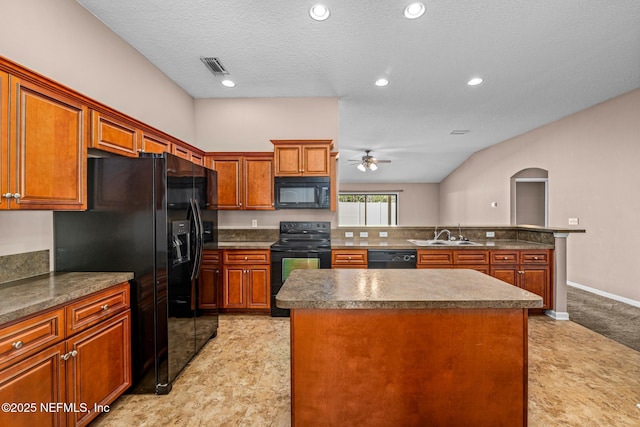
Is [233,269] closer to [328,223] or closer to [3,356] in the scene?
[328,223]

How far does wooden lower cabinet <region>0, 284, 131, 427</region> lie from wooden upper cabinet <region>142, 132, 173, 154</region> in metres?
1.27

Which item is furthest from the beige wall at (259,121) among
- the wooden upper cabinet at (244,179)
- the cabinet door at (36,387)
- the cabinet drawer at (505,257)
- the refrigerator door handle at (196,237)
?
the cabinet door at (36,387)

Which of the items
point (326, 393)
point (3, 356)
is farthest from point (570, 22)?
point (3, 356)

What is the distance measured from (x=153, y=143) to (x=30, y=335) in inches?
72.3

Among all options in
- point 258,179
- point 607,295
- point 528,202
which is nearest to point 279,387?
point 258,179

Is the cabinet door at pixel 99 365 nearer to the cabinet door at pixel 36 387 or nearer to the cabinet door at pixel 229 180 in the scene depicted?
the cabinet door at pixel 36 387

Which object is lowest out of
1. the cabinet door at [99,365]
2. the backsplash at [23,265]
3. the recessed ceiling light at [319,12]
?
the cabinet door at [99,365]

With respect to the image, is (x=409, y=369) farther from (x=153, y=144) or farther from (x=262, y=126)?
(x=262, y=126)

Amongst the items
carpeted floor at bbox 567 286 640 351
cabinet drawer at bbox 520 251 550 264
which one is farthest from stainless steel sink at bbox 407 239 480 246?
carpeted floor at bbox 567 286 640 351

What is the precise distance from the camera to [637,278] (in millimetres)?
4004

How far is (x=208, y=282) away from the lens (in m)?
3.01

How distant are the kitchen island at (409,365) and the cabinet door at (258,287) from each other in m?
2.24

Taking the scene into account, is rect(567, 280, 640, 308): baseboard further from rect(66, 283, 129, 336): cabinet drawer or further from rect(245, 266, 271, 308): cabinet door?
rect(66, 283, 129, 336): cabinet drawer

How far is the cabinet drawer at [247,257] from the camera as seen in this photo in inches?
143
